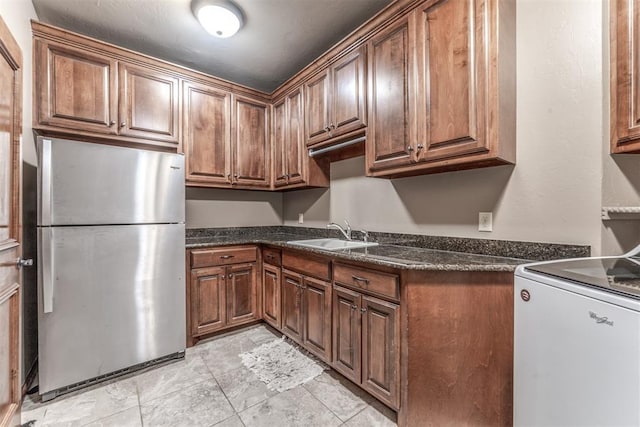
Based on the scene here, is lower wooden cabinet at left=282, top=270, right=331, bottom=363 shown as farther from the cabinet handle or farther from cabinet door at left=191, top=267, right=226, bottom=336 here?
cabinet door at left=191, top=267, right=226, bottom=336

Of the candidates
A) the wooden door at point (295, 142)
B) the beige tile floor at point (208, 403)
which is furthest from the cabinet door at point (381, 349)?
the wooden door at point (295, 142)

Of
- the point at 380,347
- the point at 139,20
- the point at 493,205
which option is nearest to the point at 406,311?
the point at 380,347

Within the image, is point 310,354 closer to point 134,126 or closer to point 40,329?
point 40,329

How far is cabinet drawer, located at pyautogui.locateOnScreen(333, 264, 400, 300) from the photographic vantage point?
1.46m

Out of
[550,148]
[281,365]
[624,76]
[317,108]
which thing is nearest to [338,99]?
[317,108]

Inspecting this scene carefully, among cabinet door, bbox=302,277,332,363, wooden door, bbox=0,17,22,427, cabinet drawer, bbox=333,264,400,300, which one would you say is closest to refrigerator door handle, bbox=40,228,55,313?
wooden door, bbox=0,17,22,427

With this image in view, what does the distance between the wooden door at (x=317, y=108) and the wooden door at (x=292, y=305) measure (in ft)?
3.90

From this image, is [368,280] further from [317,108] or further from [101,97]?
[101,97]

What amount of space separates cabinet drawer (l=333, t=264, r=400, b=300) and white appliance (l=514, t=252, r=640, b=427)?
53 cm

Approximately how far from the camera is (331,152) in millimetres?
2633

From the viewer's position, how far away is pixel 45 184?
1624mm

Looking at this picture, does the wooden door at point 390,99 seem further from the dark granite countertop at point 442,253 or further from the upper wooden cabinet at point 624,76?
the upper wooden cabinet at point 624,76

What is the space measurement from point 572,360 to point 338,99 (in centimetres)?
199

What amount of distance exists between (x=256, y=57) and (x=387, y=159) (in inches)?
62.8
